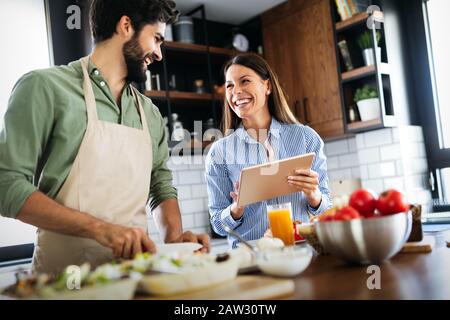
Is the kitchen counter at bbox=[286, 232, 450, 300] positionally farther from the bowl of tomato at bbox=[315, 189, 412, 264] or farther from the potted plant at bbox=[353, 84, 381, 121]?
the potted plant at bbox=[353, 84, 381, 121]

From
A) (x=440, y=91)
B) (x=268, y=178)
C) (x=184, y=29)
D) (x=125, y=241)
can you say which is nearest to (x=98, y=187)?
(x=125, y=241)

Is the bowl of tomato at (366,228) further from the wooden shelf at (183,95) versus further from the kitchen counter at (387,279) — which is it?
the wooden shelf at (183,95)

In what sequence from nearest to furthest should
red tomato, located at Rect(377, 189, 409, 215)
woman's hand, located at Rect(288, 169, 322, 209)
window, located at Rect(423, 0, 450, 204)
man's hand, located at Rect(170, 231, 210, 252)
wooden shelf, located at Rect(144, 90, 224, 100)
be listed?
red tomato, located at Rect(377, 189, 409, 215)
man's hand, located at Rect(170, 231, 210, 252)
woman's hand, located at Rect(288, 169, 322, 209)
window, located at Rect(423, 0, 450, 204)
wooden shelf, located at Rect(144, 90, 224, 100)

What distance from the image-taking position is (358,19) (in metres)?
3.54

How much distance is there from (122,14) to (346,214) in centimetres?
116

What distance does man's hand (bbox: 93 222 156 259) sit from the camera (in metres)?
1.25

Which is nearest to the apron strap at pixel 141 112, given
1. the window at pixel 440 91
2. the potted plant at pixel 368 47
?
the potted plant at pixel 368 47

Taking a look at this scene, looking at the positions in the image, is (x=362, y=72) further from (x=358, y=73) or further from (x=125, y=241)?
(x=125, y=241)

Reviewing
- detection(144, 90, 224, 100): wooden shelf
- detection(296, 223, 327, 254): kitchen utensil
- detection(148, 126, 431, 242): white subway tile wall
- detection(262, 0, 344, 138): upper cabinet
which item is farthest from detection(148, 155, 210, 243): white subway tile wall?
detection(296, 223, 327, 254): kitchen utensil

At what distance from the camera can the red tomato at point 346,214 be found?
3.63ft

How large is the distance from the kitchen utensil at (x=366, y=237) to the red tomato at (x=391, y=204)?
23 millimetres

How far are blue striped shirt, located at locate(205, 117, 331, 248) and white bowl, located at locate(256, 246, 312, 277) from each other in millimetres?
1042

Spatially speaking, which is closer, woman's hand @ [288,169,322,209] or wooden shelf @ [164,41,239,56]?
woman's hand @ [288,169,322,209]
